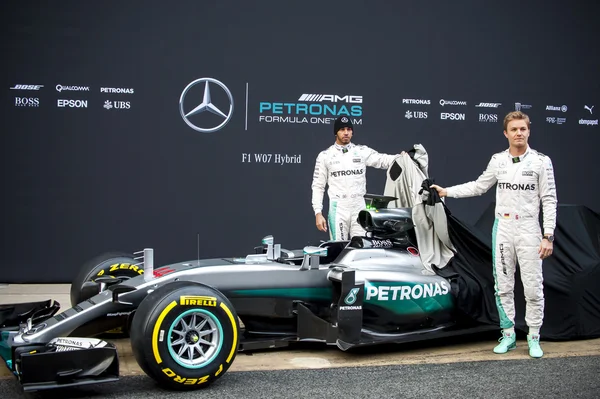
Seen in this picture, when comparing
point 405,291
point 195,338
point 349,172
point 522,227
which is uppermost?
point 349,172

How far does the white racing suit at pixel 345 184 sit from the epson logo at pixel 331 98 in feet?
5.40

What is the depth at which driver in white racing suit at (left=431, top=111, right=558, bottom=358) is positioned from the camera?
17.0ft

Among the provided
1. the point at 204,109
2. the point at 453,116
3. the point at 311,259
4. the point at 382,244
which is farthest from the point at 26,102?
the point at 453,116

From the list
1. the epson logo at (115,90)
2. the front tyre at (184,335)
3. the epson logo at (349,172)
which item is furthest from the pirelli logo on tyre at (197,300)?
the epson logo at (115,90)

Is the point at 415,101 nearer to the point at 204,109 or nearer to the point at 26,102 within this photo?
the point at 204,109

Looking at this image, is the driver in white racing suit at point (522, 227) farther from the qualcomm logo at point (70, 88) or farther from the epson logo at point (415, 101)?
the qualcomm logo at point (70, 88)

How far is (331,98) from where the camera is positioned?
830cm

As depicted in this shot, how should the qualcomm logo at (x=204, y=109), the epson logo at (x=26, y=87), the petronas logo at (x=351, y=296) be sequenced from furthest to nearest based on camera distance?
the qualcomm logo at (x=204, y=109) → the epson logo at (x=26, y=87) → the petronas logo at (x=351, y=296)

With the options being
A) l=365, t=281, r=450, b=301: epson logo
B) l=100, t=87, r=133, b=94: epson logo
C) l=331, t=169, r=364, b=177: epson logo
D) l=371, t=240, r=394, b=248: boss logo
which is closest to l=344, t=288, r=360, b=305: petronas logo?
l=365, t=281, r=450, b=301: epson logo

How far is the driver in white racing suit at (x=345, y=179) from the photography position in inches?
263

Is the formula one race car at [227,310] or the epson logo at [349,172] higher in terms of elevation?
the epson logo at [349,172]

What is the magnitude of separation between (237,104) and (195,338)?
14.5 ft

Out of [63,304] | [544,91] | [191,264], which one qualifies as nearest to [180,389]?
[191,264]

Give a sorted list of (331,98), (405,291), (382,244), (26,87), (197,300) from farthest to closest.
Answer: (331,98) < (26,87) < (382,244) < (405,291) < (197,300)
